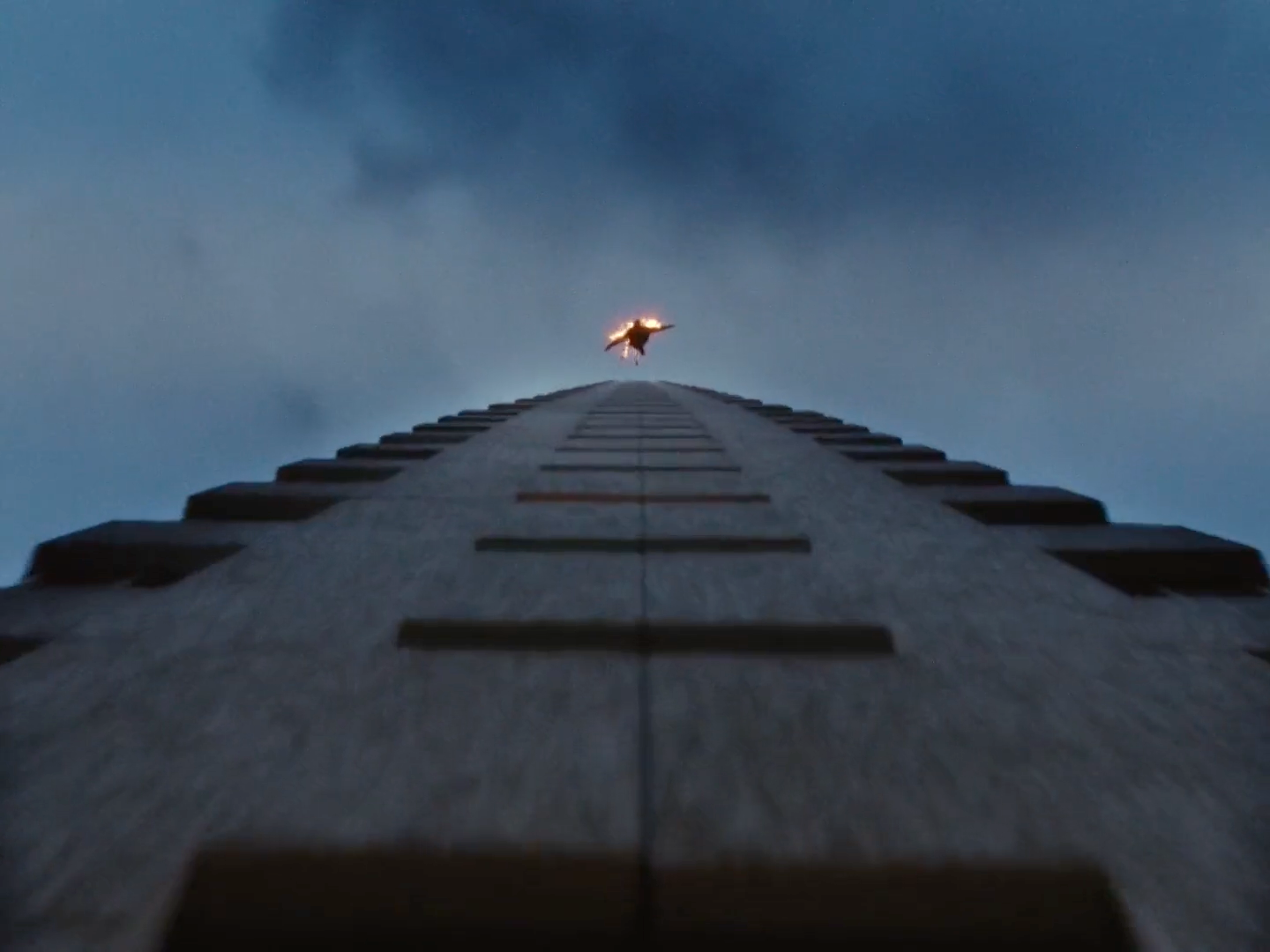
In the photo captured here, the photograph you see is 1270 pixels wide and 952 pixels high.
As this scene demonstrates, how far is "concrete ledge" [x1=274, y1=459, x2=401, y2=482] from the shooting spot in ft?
15.8

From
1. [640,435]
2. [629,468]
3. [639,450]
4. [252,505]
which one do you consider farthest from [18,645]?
[640,435]

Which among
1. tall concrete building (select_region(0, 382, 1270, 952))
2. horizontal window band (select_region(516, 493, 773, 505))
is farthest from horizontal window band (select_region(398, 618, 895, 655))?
horizontal window band (select_region(516, 493, 773, 505))

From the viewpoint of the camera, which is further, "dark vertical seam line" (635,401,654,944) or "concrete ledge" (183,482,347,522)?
"concrete ledge" (183,482,347,522)

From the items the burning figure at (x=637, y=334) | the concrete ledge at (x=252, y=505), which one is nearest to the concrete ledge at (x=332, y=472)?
the concrete ledge at (x=252, y=505)

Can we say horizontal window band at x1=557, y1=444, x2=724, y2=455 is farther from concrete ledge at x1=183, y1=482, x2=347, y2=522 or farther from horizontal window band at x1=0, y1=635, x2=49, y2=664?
horizontal window band at x1=0, y1=635, x2=49, y2=664

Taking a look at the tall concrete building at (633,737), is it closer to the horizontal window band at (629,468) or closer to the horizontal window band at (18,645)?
the horizontal window band at (18,645)

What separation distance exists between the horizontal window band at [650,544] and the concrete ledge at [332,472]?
1678 mm

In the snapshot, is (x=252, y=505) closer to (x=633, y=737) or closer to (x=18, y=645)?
(x=18, y=645)

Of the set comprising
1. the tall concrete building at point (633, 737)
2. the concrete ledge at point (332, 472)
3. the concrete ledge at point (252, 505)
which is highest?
the concrete ledge at point (332, 472)

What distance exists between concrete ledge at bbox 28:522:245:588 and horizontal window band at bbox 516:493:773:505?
160 centimetres

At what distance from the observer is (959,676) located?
2.34 metres

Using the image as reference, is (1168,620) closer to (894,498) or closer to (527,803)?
(894,498)

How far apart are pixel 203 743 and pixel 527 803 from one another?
0.93 m

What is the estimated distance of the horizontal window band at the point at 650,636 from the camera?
8.24 ft
